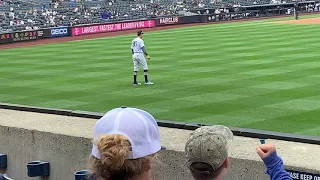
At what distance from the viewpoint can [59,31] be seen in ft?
143

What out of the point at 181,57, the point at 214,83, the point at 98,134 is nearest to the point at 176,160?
the point at 98,134

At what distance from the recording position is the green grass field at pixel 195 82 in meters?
11.7

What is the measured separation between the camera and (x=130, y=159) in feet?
9.07

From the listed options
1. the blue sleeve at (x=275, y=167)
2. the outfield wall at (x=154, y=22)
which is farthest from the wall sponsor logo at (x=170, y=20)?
the blue sleeve at (x=275, y=167)

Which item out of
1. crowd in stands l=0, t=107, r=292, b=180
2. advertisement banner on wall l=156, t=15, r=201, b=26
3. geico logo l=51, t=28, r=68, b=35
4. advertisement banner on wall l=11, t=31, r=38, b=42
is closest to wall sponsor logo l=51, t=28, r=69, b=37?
geico logo l=51, t=28, r=68, b=35

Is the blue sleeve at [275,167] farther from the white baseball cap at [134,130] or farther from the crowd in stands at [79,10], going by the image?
the crowd in stands at [79,10]

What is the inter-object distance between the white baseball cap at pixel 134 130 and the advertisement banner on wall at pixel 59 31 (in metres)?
40.8

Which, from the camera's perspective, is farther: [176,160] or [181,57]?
[181,57]

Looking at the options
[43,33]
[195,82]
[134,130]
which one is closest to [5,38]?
[43,33]

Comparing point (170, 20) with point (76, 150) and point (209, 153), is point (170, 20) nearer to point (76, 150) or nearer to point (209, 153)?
point (76, 150)

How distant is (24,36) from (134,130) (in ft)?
127

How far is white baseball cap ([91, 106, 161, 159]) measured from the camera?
2838 millimetres

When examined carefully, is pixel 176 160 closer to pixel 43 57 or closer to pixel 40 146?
pixel 40 146

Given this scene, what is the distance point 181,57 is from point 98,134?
21225 millimetres
